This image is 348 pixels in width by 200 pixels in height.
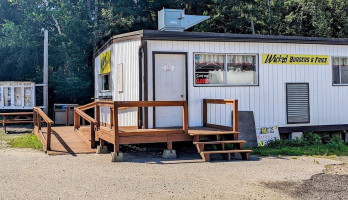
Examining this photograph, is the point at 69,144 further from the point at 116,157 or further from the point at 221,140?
the point at 221,140

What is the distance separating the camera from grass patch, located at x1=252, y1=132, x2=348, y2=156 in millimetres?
10227

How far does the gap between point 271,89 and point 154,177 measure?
19.8 ft

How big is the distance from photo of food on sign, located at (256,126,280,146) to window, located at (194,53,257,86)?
142 centimetres

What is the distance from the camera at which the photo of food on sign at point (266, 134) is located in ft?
37.8

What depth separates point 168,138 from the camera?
30.6ft

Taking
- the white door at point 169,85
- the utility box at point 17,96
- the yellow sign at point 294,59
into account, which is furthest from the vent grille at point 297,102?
the utility box at point 17,96

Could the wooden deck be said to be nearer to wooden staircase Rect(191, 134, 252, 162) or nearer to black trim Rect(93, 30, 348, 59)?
wooden staircase Rect(191, 134, 252, 162)

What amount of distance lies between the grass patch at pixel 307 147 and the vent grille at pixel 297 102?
0.59m

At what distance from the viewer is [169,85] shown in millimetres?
10766

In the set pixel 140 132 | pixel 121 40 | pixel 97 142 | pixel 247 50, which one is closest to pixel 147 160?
pixel 140 132

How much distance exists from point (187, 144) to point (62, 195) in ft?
17.7

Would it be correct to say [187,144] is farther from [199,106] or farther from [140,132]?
[140,132]

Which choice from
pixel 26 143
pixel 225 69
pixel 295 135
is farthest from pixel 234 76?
pixel 26 143

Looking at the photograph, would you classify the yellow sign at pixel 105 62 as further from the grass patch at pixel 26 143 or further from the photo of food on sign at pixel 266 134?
the photo of food on sign at pixel 266 134
